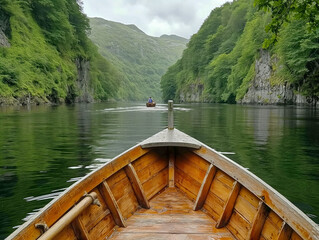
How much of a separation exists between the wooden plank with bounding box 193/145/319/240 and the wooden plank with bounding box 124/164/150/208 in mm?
1165

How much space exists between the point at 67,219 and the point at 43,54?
5144cm

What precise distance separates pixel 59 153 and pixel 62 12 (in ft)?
189

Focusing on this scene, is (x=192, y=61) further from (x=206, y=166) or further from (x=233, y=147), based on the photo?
(x=206, y=166)

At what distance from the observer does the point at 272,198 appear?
3.20 meters

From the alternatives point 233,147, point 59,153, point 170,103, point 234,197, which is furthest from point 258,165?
point 59,153

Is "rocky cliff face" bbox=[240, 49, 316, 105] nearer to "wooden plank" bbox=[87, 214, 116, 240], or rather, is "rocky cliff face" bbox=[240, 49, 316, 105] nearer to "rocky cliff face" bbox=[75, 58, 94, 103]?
"rocky cliff face" bbox=[75, 58, 94, 103]

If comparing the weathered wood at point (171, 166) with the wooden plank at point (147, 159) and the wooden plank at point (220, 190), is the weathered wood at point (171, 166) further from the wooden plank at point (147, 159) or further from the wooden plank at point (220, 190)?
the wooden plank at point (220, 190)

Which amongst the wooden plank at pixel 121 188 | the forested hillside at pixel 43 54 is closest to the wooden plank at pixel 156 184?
the wooden plank at pixel 121 188

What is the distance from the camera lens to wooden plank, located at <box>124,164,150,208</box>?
468 cm

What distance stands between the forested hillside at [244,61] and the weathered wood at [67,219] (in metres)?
4.52

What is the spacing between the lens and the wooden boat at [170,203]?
9.82ft

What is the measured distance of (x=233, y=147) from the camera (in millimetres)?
11672

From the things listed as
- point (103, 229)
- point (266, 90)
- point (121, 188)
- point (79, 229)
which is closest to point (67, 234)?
point (79, 229)

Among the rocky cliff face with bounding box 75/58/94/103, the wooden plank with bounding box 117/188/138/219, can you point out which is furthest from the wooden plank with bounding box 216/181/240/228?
the rocky cliff face with bounding box 75/58/94/103
